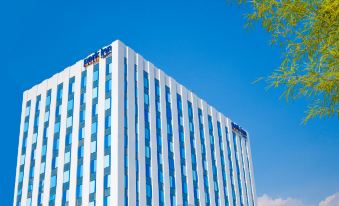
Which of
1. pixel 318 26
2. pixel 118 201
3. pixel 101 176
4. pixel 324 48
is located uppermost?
pixel 101 176

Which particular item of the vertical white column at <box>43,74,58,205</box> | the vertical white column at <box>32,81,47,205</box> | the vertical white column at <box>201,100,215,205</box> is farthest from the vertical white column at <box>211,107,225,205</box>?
the vertical white column at <box>32,81,47,205</box>

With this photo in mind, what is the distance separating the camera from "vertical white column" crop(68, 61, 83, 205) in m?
54.3

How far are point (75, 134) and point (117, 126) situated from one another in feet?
25.7

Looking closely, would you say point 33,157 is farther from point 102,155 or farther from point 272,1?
point 272,1

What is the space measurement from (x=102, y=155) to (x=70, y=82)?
15.1 metres

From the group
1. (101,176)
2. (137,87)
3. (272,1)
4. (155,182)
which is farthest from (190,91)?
(272,1)

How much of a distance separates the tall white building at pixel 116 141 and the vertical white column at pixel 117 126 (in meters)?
0.12

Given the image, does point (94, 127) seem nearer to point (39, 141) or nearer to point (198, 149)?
point (39, 141)

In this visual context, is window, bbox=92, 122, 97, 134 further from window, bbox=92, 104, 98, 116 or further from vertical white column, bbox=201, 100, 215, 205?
vertical white column, bbox=201, 100, 215, 205

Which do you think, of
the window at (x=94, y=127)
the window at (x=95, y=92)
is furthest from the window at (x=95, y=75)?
the window at (x=94, y=127)

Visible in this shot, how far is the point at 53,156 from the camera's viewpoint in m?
59.8

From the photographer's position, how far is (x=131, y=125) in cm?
5553

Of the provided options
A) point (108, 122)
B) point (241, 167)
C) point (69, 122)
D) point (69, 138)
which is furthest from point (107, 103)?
point (241, 167)

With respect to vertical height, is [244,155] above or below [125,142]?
above
